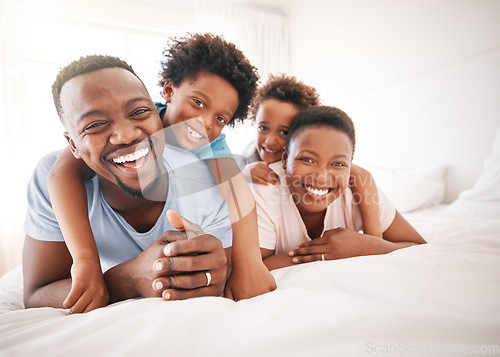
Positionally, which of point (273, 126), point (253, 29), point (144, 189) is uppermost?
point (253, 29)

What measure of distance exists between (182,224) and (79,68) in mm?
316

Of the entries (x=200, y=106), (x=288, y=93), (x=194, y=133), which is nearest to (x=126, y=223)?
(x=194, y=133)

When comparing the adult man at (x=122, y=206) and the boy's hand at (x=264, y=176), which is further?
the boy's hand at (x=264, y=176)

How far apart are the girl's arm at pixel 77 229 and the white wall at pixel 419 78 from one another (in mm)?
1916

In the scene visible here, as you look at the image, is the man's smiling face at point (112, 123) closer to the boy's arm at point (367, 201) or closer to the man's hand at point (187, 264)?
the man's hand at point (187, 264)

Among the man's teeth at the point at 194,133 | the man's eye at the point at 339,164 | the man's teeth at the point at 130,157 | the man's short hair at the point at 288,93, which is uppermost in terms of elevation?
the man's short hair at the point at 288,93

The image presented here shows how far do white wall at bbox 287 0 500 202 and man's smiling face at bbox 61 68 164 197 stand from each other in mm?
1827

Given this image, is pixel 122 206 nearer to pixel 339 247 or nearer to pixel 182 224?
pixel 182 224

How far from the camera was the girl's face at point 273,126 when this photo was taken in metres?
1.20

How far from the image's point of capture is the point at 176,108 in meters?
0.82

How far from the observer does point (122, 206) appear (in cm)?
64

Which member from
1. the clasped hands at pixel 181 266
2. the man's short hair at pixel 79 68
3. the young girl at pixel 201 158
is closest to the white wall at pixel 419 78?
the young girl at pixel 201 158

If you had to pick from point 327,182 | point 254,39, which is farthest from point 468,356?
point 254,39

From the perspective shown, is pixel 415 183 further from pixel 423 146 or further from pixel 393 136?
pixel 393 136
